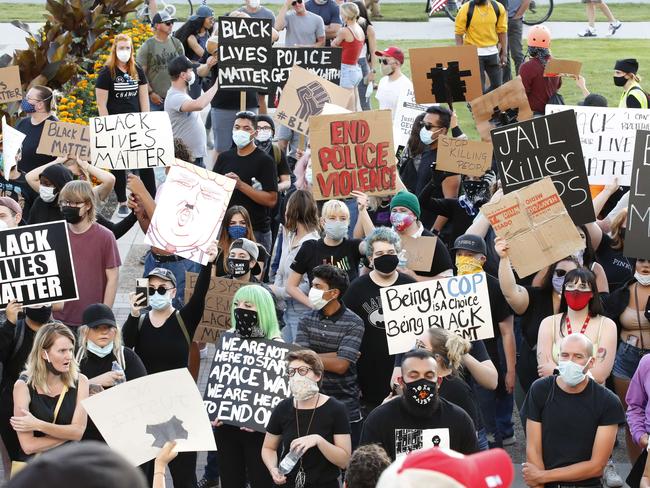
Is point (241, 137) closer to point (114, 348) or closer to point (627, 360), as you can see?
point (114, 348)

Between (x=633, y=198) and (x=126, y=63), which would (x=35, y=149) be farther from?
(x=633, y=198)

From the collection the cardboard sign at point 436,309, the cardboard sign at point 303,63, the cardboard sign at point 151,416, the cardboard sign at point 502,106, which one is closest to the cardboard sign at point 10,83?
the cardboard sign at point 303,63

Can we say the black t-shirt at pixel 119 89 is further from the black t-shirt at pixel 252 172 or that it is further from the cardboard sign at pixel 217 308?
the cardboard sign at pixel 217 308

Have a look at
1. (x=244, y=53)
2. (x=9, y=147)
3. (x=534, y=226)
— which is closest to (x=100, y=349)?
(x=534, y=226)

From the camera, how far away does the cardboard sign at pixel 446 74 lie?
11.6 m

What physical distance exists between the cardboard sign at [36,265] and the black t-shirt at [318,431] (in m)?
2.21

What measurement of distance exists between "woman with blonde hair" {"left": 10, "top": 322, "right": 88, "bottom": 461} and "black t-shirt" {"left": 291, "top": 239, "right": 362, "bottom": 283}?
2.30 meters

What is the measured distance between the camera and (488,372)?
289 inches

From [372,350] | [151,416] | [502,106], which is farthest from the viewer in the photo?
[502,106]

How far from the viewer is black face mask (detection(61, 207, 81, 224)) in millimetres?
8453

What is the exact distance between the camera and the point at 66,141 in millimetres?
10500

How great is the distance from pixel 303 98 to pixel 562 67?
9.90 feet

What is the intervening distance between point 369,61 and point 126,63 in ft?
18.2

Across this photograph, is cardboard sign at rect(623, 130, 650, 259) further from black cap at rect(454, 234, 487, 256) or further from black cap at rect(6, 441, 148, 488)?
black cap at rect(6, 441, 148, 488)
